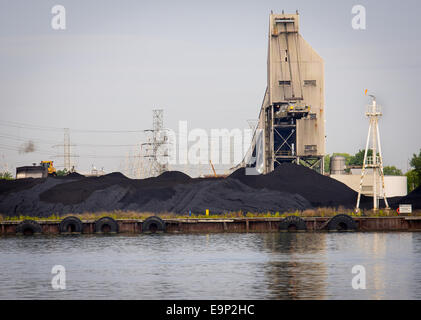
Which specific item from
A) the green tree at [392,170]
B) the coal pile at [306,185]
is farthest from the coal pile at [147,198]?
the green tree at [392,170]

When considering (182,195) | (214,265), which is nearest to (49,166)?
(182,195)

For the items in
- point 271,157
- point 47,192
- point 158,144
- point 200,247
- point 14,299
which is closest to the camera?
point 14,299

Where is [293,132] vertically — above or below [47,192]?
above

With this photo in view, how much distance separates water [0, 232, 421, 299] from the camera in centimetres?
3319

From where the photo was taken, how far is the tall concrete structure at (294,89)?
306 ft

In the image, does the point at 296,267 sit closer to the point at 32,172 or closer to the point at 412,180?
the point at 32,172

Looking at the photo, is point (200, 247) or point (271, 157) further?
point (271, 157)

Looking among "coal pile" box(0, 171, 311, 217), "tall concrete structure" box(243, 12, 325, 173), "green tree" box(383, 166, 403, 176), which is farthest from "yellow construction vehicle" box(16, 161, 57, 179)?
"green tree" box(383, 166, 403, 176)

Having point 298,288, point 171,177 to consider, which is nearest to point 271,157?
point 171,177

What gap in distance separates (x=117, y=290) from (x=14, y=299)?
4993mm

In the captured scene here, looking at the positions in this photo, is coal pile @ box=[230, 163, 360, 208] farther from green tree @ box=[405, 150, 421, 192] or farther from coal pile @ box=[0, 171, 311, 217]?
green tree @ box=[405, 150, 421, 192]
